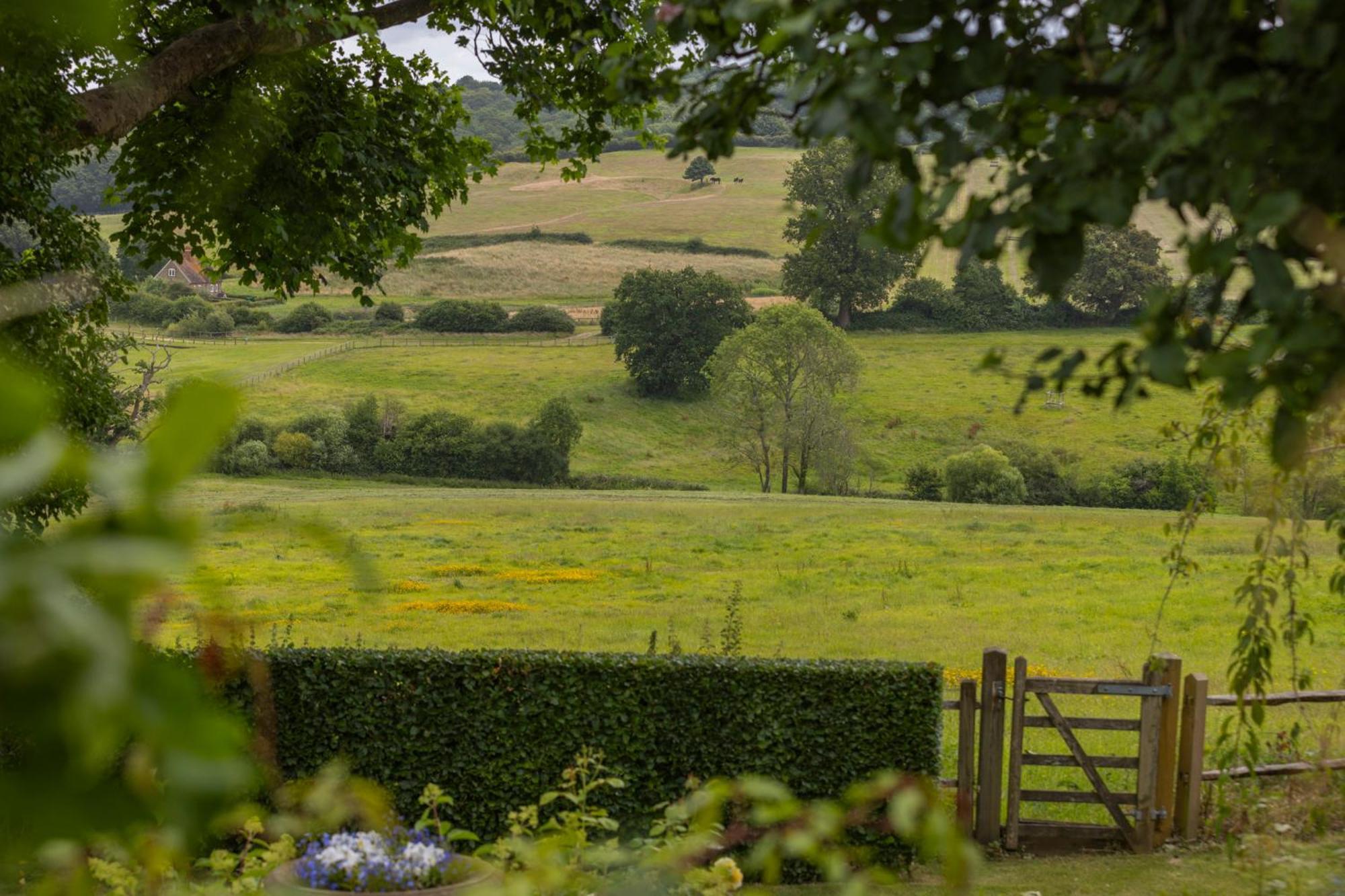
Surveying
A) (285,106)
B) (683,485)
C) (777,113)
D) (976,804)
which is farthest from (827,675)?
(683,485)

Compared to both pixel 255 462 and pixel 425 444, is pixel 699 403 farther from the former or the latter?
pixel 255 462

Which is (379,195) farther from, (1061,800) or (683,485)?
(683,485)

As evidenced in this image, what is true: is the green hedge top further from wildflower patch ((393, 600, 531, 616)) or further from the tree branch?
wildflower patch ((393, 600, 531, 616))

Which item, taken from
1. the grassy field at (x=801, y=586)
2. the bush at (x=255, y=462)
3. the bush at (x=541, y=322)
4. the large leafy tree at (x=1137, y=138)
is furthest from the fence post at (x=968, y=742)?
the bush at (x=541, y=322)

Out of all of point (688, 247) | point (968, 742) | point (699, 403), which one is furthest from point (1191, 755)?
point (688, 247)

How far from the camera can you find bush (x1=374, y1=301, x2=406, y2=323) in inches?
2975

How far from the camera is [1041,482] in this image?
170 ft

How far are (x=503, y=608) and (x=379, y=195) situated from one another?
53.5ft

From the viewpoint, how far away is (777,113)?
215cm

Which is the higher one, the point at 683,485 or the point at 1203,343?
the point at 1203,343

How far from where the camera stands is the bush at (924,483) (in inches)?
2019

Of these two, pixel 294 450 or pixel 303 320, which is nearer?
pixel 294 450

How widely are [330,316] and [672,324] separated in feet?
76.0

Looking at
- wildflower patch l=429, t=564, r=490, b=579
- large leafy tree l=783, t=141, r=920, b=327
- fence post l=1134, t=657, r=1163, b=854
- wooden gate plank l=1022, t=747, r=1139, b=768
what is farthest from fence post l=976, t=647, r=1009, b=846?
large leafy tree l=783, t=141, r=920, b=327
